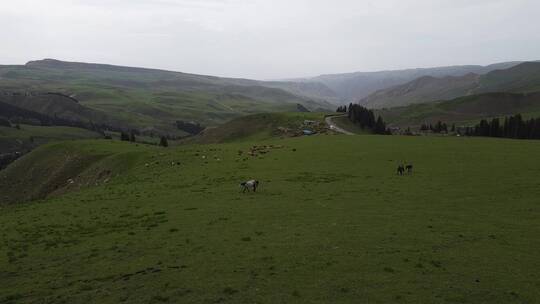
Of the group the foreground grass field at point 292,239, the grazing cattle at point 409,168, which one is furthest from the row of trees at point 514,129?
the grazing cattle at point 409,168

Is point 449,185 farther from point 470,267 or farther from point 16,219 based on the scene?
point 16,219

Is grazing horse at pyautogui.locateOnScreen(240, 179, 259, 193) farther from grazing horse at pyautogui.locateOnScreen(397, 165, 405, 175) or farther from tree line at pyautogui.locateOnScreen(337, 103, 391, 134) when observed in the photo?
tree line at pyautogui.locateOnScreen(337, 103, 391, 134)

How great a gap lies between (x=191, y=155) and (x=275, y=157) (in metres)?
13.8

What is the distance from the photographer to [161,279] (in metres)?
19.5

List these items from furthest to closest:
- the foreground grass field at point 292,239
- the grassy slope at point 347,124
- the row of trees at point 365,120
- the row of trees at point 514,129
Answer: the row of trees at point 365,120, the row of trees at point 514,129, the grassy slope at point 347,124, the foreground grass field at point 292,239

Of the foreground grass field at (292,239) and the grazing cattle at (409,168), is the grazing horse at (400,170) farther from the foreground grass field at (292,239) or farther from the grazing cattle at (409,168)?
the foreground grass field at (292,239)

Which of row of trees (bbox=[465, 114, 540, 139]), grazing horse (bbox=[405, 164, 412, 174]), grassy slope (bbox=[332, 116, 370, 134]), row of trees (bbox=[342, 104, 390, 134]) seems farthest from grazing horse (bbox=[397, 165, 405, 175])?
row of trees (bbox=[465, 114, 540, 139])

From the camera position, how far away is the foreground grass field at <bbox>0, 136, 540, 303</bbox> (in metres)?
18.0

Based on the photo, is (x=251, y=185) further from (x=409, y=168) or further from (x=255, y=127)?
(x=255, y=127)

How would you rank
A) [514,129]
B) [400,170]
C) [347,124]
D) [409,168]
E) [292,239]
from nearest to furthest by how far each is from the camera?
1. [292,239]
2. [400,170]
3. [409,168]
4. [514,129]
5. [347,124]

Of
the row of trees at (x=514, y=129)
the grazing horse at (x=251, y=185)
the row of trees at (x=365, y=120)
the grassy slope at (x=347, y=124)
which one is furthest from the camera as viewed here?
the row of trees at (x=365, y=120)

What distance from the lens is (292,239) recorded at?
24.3m

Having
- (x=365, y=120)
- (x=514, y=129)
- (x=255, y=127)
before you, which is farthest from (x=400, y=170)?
(x=514, y=129)

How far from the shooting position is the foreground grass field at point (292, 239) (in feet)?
59.0
